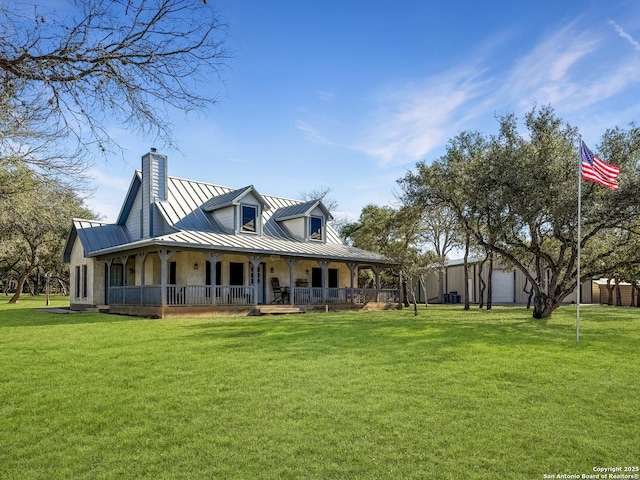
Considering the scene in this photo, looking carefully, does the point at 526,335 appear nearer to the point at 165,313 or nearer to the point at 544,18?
the point at 544,18

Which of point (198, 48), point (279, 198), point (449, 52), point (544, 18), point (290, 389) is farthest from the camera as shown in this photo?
point (279, 198)

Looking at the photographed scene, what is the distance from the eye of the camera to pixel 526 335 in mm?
12305

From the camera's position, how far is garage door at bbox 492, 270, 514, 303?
38031mm

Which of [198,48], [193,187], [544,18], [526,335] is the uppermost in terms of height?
[544,18]

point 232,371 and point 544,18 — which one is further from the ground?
point 544,18

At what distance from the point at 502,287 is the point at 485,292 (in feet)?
5.90

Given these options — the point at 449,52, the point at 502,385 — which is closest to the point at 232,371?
the point at 502,385

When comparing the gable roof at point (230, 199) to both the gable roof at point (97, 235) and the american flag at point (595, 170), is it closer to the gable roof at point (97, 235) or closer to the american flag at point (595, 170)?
the gable roof at point (97, 235)

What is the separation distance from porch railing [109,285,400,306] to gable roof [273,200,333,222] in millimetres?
4110

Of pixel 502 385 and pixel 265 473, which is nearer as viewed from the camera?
pixel 265 473

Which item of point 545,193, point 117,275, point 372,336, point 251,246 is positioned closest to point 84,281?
point 117,275

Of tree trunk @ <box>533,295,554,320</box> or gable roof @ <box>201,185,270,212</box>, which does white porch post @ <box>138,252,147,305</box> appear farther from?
tree trunk @ <box>533,295,554,320</box>

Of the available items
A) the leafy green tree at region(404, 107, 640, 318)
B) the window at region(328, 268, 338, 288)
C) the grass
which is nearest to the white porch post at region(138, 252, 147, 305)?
the grass

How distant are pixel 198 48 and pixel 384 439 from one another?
4021 mm
